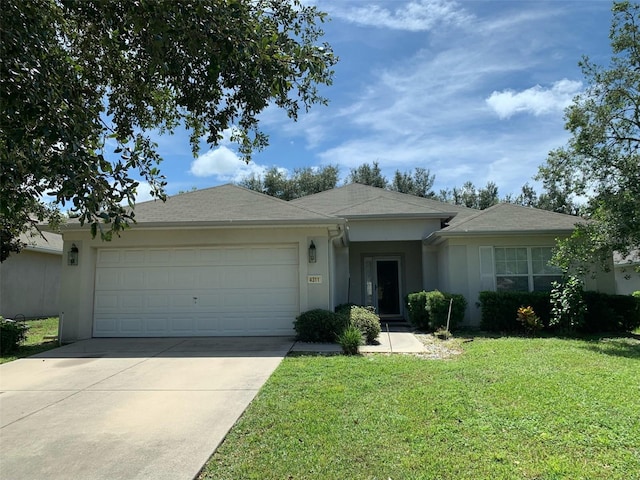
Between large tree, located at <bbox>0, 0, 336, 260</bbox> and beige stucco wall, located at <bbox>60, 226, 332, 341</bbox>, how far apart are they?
5577mm

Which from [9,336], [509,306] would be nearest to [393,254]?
[509,306]

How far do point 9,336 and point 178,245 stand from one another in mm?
4347

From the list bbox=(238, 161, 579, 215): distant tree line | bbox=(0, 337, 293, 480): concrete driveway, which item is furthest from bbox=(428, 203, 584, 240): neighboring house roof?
bbox=(238, 161, 579, 215): distant tree line

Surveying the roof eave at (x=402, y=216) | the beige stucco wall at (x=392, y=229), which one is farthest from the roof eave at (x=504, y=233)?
the beige stucco wall at (x=392, y=229)

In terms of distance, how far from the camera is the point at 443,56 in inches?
357

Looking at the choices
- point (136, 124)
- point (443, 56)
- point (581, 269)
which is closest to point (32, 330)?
point (136, 124)

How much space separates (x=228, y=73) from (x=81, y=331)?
9.83m

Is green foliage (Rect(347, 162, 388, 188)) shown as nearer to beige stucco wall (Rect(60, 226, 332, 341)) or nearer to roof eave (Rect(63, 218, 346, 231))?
beige stucco wall (Rect(60, 226, 332, 341))

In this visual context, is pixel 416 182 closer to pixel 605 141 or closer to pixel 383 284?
pixel 383 284

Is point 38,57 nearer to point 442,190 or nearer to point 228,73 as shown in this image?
point 228,73

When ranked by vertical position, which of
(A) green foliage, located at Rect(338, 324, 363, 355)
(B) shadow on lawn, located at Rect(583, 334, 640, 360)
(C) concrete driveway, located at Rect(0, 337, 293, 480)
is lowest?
(C) concrete driveway, located at Rect(0, 337, 293, 480)

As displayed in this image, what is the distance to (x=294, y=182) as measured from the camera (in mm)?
35688

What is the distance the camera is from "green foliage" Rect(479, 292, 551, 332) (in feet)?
39.2

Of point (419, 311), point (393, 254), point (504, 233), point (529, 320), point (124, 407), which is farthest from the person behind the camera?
point (393, 254)
